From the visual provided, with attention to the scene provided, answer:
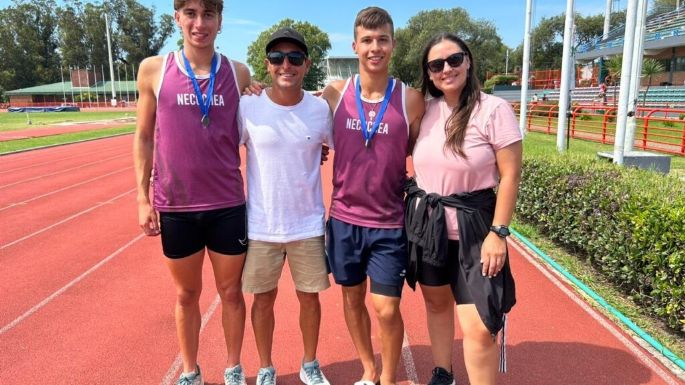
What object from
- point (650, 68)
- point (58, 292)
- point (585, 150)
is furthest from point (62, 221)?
point (650, 68)

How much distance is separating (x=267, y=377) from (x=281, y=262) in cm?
72

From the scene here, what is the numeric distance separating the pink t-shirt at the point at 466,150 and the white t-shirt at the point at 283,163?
1.89ft

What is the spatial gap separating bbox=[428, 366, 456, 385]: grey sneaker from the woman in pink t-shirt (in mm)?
387

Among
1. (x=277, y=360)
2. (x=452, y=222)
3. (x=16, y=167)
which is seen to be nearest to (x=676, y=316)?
(x=452, y=222)

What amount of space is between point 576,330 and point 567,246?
2119 mm

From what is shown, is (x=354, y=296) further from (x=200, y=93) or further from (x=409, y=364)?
(x=200, y=93)

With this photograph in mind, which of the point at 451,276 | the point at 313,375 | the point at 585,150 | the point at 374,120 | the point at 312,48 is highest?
the point at 312,48

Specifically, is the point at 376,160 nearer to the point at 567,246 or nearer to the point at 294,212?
the point at 294,212

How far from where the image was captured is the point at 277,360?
3373mm

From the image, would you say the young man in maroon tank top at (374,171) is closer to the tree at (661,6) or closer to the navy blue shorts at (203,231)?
the navy blue shorts at (203,231)

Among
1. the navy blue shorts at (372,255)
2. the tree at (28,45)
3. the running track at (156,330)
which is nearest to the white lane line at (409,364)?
the running track at (156,330)

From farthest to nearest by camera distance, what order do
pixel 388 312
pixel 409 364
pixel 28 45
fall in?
pixel 28 45 → pixel 409 364 → pixel 388 312

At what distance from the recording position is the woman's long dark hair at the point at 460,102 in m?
2.35

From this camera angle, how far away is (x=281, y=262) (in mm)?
2850
